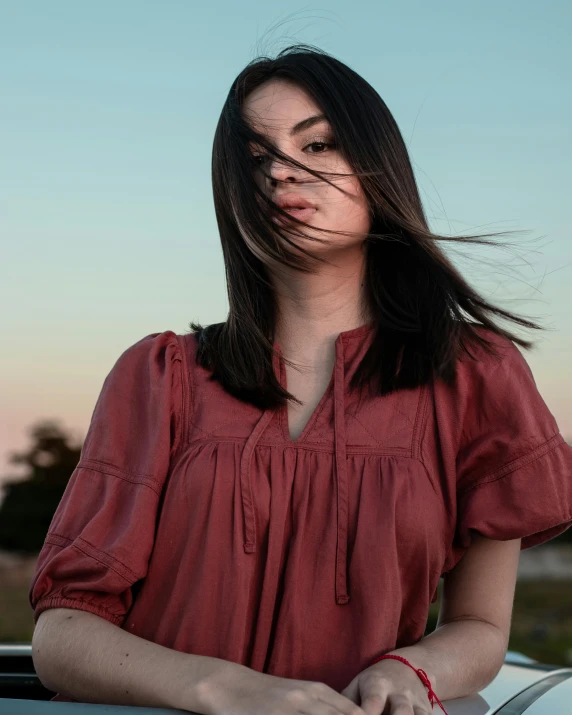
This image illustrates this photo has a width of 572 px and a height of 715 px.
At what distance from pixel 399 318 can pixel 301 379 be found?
0.29 m

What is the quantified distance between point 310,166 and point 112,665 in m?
1.21

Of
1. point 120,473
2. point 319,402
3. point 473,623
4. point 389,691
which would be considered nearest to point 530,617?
point 473,623

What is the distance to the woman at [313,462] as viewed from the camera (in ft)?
6.90

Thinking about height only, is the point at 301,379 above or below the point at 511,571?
above

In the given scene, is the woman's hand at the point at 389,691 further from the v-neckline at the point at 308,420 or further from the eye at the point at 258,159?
the eye at the point at 258,159

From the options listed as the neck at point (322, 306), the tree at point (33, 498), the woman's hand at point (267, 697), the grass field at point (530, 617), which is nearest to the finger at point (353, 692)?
the woman's hand at point (267, 697)

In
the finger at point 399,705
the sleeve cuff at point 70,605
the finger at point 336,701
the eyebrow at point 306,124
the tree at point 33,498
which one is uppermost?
the eyebrow at point 306,124

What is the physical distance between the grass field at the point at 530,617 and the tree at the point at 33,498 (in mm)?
8217

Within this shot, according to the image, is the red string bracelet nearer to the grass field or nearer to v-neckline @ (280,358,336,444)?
v-neckline @ (280,358,336,444)

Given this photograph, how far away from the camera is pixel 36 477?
2238cm

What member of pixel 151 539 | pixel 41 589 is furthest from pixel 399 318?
pixel 41 589

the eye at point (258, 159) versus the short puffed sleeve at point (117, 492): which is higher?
the eye at point (258, 159)

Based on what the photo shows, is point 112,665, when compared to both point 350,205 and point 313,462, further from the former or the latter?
point 350,205

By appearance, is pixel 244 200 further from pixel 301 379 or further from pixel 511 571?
pixel 511 571
